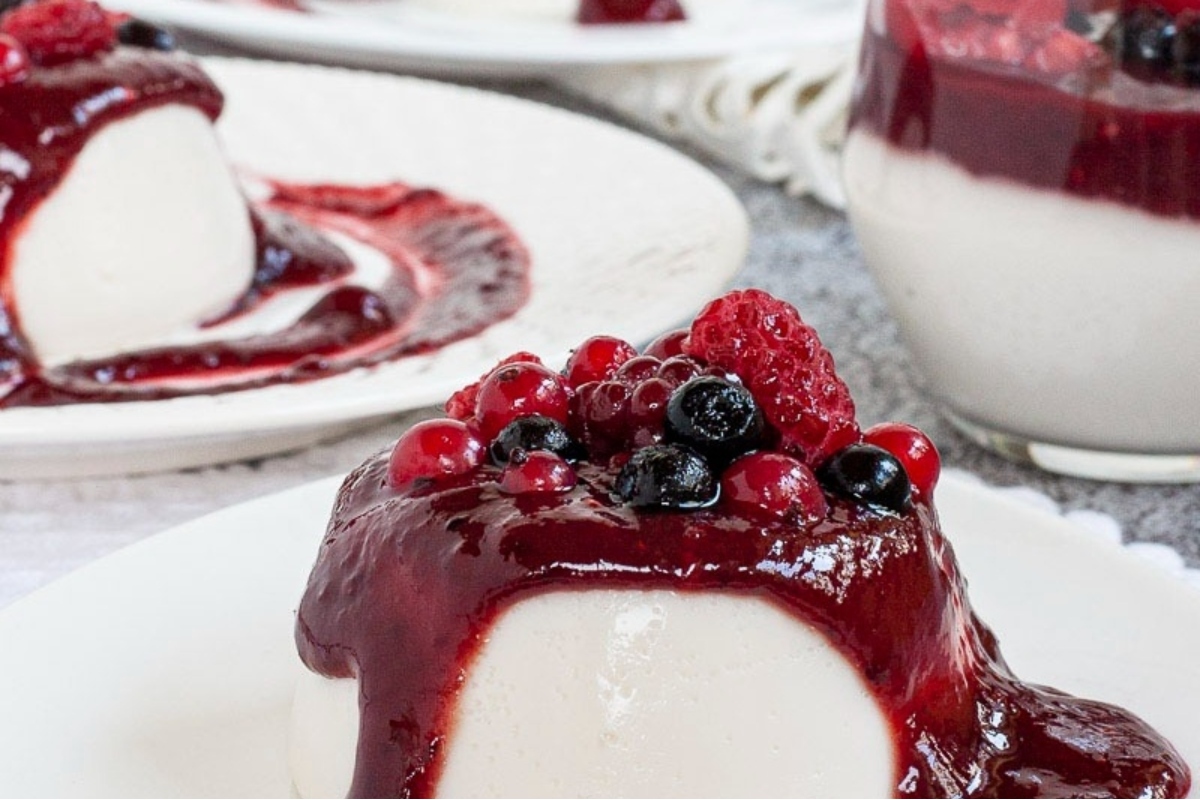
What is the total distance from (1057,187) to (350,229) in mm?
1241

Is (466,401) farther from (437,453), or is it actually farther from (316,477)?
(316,477)

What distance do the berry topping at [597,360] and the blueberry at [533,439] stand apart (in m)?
0.11

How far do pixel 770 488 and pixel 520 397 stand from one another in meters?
0.20

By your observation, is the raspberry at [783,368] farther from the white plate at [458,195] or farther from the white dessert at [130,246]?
the white dessert at [130,246]

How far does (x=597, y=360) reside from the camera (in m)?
1.42

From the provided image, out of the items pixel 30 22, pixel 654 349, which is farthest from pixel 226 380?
pixel 654 349

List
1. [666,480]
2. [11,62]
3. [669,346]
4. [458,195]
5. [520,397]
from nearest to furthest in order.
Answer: [666,480]
[520,397]
[669,346]
[11,62]
[458,195]

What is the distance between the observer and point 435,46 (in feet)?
10.1

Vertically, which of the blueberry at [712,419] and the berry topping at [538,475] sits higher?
the blueberry at [712,419]

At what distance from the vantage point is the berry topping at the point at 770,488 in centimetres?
123

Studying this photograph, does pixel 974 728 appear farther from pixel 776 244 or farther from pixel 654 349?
pixel 776 244

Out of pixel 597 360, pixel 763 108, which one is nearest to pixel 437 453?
pixel 597 360

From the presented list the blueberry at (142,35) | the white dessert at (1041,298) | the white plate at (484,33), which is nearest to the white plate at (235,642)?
the white dessert at (1041,298)

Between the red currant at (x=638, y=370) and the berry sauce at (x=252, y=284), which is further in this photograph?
the berry sauce at (x=252, y=284)
